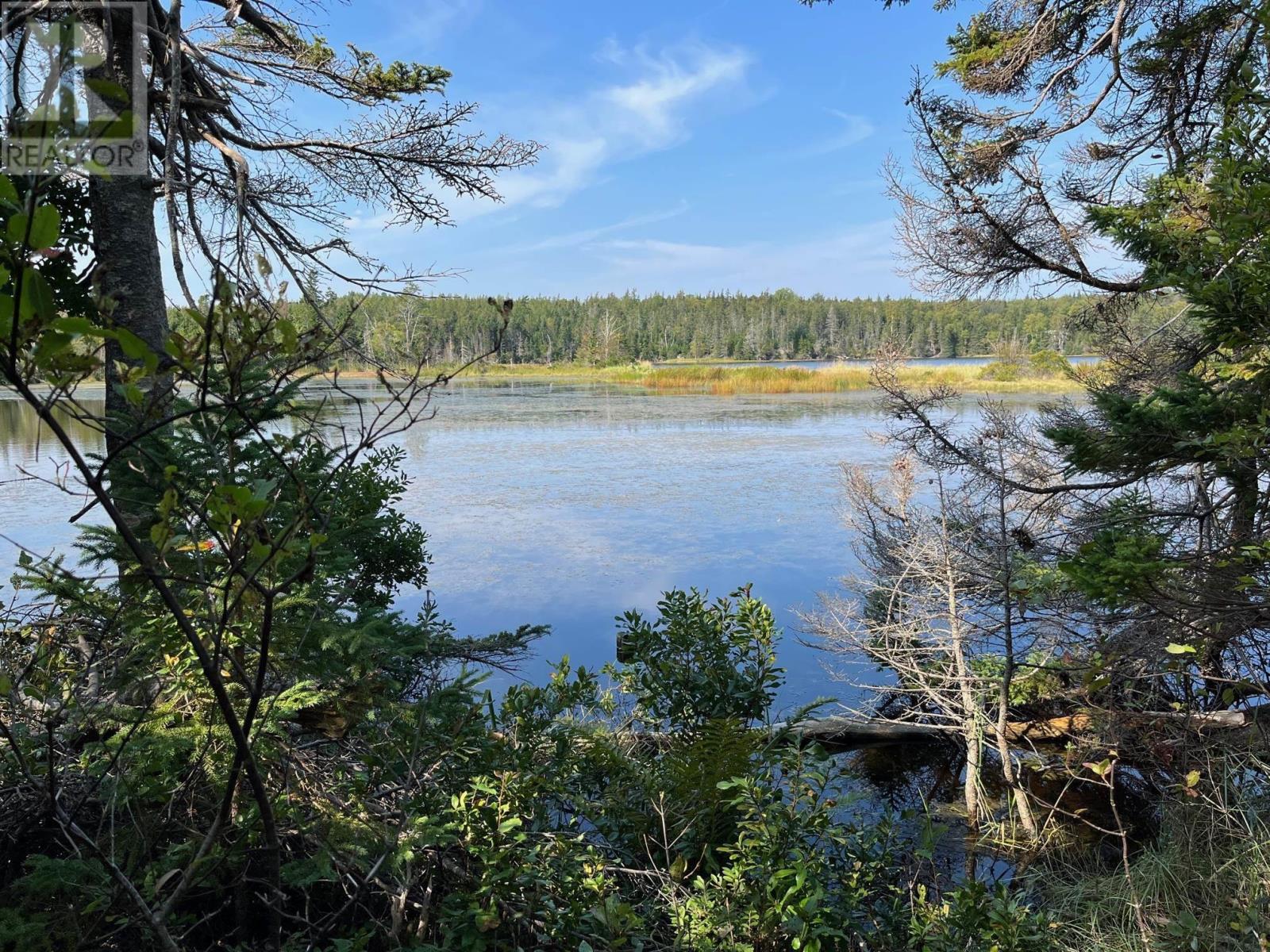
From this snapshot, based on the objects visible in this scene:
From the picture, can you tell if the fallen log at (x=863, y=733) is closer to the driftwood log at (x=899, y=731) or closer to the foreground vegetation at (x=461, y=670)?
the driftwood log at (x=899, y=731)

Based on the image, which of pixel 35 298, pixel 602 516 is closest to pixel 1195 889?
pixel 35 298

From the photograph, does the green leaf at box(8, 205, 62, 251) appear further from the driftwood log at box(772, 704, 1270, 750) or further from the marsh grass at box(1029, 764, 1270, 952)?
the driftwood log at box(772, 704, 1270, 750)


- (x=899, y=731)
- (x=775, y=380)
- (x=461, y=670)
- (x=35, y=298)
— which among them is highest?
(x=775, y=380)

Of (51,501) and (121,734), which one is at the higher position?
(121,734)

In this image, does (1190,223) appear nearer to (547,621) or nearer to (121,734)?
(121,734)

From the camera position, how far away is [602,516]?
11.2 m

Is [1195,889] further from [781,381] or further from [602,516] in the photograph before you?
[781,381]

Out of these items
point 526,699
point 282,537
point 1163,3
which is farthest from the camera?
point 1163,3

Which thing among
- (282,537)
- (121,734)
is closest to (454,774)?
(121,734)

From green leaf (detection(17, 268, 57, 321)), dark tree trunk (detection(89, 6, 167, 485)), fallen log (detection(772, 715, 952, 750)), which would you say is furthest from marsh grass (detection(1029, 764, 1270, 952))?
dark tree trunk (detection(89, 6, 167, 485))

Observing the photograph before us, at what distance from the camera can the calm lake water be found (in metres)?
7.71

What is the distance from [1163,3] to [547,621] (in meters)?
7.03

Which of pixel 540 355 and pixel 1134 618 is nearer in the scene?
pixel 1134 618

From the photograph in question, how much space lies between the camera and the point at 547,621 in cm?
741
